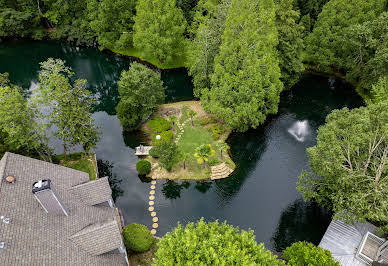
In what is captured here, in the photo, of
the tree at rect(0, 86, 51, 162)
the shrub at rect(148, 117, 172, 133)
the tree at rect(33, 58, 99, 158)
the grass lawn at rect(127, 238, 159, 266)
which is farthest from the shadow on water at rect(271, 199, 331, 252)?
the tree at rect(0, 86, 51, 162)

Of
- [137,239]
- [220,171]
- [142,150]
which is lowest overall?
[137,239]

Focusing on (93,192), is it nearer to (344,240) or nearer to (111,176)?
(111,176)

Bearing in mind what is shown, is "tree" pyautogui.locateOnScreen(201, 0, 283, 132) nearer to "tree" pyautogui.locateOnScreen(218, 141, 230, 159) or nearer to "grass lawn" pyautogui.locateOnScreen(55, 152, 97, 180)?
"tree" pyautogui.locateOnScreen(218, 141, 230, 159)

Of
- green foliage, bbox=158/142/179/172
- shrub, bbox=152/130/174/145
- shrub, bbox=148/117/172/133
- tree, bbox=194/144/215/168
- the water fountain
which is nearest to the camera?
green foliage, bbox=158/142/179/172

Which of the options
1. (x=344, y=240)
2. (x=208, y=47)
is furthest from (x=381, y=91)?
(x=208, y=47)

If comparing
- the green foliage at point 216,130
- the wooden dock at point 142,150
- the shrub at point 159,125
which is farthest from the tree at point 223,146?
the wooden dock at point 142,150

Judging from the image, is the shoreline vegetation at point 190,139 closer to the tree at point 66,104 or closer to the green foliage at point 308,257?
the tree at point 66,104

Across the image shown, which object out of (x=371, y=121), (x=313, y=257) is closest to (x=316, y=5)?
(x=371, y=121)
